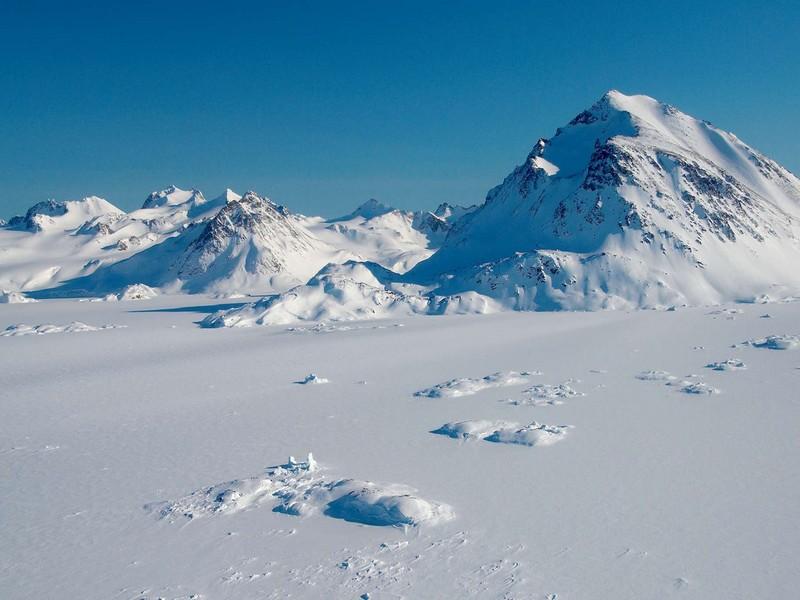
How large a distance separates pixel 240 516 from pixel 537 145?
74.4 meters

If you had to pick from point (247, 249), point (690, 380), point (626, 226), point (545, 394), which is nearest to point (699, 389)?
point (690, 380)

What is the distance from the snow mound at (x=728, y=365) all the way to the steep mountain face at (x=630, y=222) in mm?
26799

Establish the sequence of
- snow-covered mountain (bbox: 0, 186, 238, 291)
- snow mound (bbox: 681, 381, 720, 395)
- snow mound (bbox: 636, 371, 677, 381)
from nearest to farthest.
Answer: snow mound (bbox: 681, 381, 720, 395) → snow mound (bbox: 636, 371, 677, 381) → snow-covered mountain (bbox: 0, 186, 238, 291)

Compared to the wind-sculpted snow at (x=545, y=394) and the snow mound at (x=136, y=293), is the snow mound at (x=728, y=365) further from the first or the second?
the snow mound at (x=136, y=293)

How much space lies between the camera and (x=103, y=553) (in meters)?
10.5

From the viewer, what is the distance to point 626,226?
59031 mm

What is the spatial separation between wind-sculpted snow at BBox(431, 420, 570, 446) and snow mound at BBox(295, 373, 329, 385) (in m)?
7.67

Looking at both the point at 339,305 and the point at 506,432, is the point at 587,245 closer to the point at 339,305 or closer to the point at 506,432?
the point at 339,305

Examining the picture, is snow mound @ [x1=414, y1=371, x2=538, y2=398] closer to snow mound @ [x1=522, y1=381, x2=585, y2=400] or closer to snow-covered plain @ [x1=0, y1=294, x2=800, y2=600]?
snow-covered plain @ [x1=0, y1=294, x2=800, y2=600]

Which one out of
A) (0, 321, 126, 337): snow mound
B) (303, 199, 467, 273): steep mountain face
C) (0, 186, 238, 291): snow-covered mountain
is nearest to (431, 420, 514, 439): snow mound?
(0, 321, 126, 337): snow mound

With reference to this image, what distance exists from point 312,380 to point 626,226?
142 ft

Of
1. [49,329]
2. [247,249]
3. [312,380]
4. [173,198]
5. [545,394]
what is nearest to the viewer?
[545,394]

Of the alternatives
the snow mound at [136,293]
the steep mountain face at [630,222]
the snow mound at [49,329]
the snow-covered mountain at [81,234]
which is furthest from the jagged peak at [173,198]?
the snow mound at [49,329]

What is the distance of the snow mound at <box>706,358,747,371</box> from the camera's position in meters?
23.9
